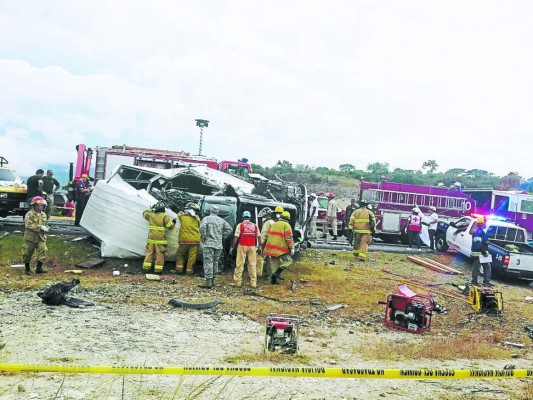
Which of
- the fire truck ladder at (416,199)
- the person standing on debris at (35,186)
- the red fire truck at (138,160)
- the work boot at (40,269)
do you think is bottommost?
the work boot at (40,269)

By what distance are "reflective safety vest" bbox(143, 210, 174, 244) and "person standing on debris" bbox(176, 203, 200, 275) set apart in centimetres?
28

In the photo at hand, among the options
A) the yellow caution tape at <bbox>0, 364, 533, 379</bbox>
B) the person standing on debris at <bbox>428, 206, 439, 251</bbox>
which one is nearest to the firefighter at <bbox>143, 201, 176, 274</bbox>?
the yellow caution tape at <bbox>0, 364, 533, 379</bbox>

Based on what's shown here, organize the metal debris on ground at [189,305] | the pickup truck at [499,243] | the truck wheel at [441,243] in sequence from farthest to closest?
1. the truck wheel at [441,243]
2. the pickup truck at [499,243]
3. the metal debris on ground at [189,305]

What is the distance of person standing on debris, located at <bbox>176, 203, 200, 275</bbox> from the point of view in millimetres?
10336

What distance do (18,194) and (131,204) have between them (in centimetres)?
458

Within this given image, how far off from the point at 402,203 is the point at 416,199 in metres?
0.58

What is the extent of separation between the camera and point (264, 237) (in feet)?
34.1

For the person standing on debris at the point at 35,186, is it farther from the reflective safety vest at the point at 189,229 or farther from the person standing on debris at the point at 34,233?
the reflective safety vest at the point at 189,229

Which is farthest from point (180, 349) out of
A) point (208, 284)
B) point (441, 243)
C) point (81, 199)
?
point (441, 243)

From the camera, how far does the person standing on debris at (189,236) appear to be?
33.9 feet

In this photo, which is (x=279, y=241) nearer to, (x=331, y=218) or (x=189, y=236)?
(x=189, y=236)

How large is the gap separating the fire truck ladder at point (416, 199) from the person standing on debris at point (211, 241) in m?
10.0

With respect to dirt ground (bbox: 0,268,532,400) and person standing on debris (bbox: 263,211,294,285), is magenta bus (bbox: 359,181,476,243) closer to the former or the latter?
person standing on debris (bbox: 263,211,294,285)

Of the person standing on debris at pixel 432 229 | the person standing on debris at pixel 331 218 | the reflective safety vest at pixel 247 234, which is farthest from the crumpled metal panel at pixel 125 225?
the person standing on debris at pixel 432 229
